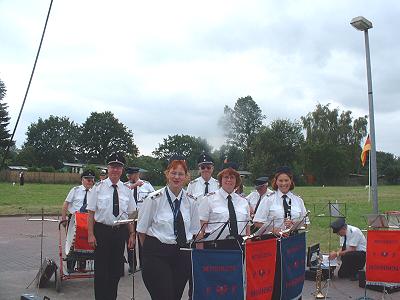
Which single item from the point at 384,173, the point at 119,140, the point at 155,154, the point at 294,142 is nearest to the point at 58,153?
the point at 119,140

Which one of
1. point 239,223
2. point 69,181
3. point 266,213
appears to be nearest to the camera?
point 239,223

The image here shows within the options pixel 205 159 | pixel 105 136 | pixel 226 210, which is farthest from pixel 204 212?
pixel 105 136

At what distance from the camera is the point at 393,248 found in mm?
7621

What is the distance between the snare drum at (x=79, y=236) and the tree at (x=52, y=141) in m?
105

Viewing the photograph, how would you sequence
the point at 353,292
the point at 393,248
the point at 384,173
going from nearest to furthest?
1. the point at 393,248
2. the point at 353,292
3. the point at 384,173

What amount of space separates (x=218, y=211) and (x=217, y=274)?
3.98 feet

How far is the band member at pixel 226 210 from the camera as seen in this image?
20.0ft

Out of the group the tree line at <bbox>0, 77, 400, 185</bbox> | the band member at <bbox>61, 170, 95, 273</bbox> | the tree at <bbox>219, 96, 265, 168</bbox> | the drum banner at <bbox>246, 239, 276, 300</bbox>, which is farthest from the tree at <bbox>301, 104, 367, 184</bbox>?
the drum banner at <bbox>246, 239, 276, 300</bbox>

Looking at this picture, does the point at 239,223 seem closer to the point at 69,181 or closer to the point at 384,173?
the point at 69,181

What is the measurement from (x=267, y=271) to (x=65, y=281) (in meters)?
4.56

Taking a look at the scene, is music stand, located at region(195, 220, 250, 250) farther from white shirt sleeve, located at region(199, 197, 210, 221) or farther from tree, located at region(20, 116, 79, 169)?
tree, located at region(20, 116, 79, 169)

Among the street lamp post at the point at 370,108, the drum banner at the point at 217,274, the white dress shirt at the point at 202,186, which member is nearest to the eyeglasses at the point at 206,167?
the white dress shirt at the point at 202,186

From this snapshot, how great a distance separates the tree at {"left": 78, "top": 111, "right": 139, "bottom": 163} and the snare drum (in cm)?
10013

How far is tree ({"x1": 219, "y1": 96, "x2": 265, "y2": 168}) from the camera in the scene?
99.7 m
